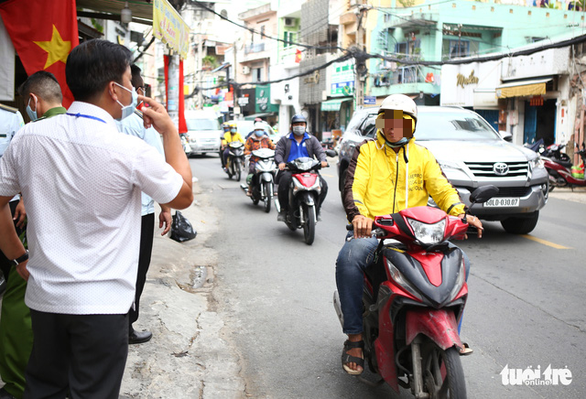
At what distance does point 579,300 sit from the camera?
Result: 553 centimetres

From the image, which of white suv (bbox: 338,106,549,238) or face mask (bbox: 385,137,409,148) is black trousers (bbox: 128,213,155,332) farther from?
white suv (bbox: 338,106,549,238)

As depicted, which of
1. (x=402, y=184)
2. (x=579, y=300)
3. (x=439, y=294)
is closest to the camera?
(x=439, y=294)

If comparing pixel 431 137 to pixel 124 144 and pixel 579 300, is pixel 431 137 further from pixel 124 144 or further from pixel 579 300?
pixel 124 144

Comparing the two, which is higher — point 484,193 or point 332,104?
point 332,104

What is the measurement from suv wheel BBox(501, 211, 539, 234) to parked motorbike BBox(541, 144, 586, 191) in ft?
24.0

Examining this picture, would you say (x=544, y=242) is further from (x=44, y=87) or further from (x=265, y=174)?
(x=44, y=87)

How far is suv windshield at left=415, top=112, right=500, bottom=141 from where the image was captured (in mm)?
9084

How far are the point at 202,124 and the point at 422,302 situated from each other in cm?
2727

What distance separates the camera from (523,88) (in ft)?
74.9

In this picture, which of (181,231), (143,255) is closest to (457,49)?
(181,231)

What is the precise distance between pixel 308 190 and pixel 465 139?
8.68 ft

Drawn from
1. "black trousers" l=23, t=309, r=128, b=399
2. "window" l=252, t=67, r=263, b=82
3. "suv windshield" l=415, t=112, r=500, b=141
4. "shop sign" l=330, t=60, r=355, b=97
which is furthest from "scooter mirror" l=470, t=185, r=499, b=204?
"window" l=252, t=67, r=263, b=82

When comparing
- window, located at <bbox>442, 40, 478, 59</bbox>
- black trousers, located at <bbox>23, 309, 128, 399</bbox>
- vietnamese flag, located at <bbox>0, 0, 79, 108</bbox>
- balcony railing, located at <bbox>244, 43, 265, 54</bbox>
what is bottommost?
black trousers, located at <bbox>23, 309, 128, 399</bbox>

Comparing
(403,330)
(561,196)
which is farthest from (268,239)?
(561,196)
